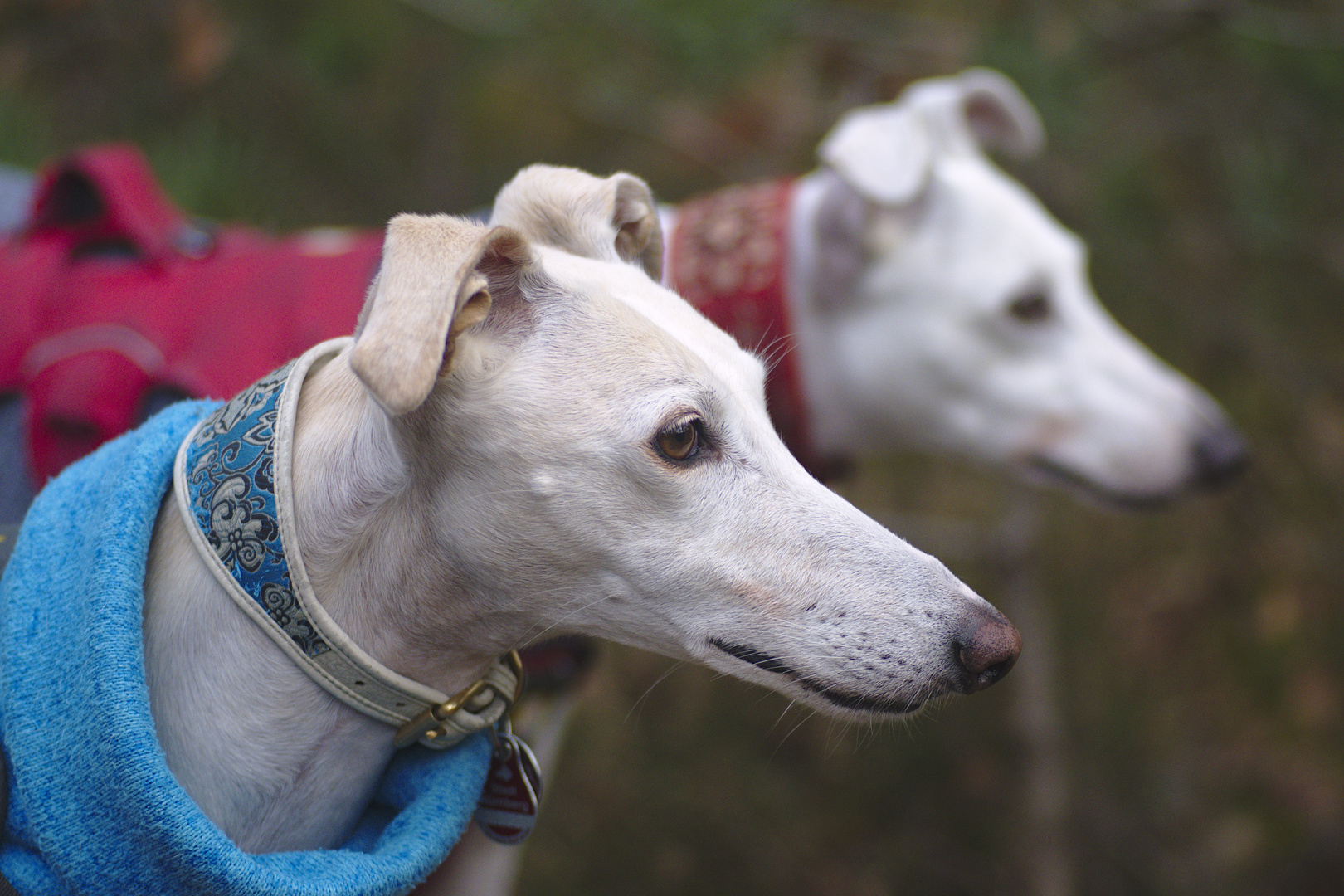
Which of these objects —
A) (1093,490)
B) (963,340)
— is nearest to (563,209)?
(963,340)

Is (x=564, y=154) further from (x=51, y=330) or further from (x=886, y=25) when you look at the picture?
(x=51, y=330)

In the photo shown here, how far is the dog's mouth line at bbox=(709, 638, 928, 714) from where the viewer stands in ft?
3.25

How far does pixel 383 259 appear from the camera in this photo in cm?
89

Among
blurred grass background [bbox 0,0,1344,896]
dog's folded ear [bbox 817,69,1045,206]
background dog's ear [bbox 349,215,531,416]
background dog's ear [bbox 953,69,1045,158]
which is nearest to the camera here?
background dog's ear [bbox 349,215,531,416]

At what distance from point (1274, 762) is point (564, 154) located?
3.09 m

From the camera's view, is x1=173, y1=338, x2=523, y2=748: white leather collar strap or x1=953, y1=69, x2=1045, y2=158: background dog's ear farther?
x1=953, y1=69, x2=1045, y2=158: background dog's ear

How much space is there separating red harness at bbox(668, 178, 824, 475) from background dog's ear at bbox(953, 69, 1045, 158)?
509mm

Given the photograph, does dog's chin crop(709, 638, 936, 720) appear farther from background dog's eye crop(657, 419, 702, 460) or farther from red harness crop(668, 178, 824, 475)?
red harness crop(668, 178, 824, 475)

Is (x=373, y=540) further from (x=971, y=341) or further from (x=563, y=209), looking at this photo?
(x=971, y=341)

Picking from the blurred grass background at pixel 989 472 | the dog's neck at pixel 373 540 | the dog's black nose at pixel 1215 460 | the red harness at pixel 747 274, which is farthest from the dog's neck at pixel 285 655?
the blurred grass background at pixel 989 472

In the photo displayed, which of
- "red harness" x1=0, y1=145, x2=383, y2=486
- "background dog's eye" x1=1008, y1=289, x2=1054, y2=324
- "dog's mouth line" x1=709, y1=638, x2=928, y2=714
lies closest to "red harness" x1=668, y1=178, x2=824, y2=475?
"background dog's eye" x1=1008, y1=289, x2=1054, y2=324

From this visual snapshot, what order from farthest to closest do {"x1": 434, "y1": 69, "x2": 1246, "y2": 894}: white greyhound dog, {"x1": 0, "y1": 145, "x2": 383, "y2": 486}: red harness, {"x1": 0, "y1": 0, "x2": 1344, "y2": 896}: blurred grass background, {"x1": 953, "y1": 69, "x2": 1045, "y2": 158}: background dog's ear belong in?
1. {"x1": 0, "y1": 0, "x2": 1344, "y2": 896}: blurred grass background
2. {"x1": 953, "y1": 69, "x2": 1045, "y2": 158}: background dog's ear
3. {"x1": 434, "y1": 69, "x2": 1246, "y2": 894}: white greyhound dog
4. {"x1": 0, "y1": 145, "x2": 383, "y2": 486}: red harness

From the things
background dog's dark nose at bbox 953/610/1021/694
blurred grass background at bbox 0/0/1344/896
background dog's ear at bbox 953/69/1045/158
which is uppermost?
background dog's ear at bbox 953/69/1045/158

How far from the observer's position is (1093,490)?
2.02 m
